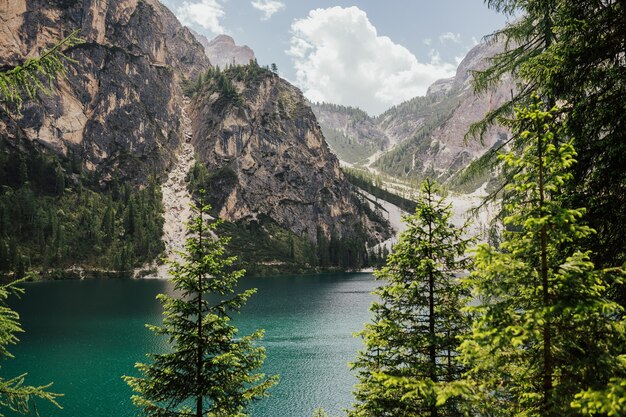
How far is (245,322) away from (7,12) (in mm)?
220919

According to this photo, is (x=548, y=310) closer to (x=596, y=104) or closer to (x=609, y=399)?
(x=609, y=399)

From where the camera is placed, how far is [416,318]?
1202 centimetres

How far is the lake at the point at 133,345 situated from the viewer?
137 ft

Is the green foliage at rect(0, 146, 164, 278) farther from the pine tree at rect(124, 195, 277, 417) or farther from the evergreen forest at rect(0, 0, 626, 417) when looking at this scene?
the evergreen forest at rect(0, 0, 626, 417)

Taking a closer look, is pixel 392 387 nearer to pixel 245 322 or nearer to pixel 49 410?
pixel 49 410

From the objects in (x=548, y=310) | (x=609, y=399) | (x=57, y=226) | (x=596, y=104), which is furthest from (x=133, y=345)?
(x=57, y=226)

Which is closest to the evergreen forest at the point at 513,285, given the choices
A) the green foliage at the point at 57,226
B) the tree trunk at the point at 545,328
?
the tree trunk at the point at 545,328

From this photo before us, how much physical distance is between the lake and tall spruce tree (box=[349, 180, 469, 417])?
23.3 m

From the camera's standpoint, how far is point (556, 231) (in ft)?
22.4

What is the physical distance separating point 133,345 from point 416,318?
60941 millimetres

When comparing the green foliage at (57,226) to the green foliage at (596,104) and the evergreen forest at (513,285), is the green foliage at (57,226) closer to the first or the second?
the evergreen forest at (513,285)

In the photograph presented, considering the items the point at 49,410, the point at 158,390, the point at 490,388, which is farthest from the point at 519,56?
the point at 49,410

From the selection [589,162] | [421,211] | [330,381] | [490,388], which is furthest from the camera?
[330,381]

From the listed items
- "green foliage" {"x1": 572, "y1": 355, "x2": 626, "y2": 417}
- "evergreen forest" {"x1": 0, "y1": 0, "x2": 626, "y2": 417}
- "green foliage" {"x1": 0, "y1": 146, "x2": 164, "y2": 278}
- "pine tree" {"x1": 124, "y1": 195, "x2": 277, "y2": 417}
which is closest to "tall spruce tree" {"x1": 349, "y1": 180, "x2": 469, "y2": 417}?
"evergreen forest" {"x1": 0, "y1": 0, "x2": 626, "y2": 417}
